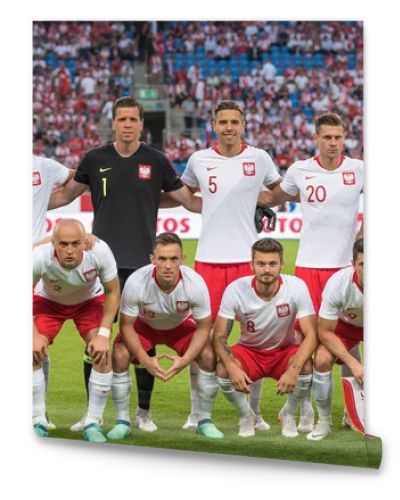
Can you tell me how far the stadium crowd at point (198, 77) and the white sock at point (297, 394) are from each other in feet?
3.36

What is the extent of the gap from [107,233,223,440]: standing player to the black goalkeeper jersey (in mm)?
112

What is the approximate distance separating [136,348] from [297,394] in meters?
0.77

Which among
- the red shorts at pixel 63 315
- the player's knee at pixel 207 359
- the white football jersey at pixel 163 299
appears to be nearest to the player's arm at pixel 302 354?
the player's knee at pixel 207 359

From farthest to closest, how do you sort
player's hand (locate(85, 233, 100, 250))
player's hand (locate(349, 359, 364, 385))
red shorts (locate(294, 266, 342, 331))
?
player's hand (locate(85, 233, 100, 250)) < red shorts (locate(294, 266, 342, 331)) < player's hand (locate(349, 359, 364, 385))

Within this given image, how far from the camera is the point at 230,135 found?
487cm

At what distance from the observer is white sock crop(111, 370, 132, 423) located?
495 cm

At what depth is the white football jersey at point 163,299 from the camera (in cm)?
481

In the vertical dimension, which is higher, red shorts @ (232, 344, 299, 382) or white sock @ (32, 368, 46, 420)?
red shorts @ (232, 344, 299, 382)

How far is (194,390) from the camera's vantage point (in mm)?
4988

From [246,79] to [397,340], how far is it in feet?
6.47

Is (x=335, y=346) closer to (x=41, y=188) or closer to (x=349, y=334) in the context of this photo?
(x=349, y=334)

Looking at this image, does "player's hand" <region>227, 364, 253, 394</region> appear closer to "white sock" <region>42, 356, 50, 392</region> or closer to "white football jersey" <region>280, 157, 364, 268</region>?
"white football jersey" <region>280, 157, 364, 268</region>

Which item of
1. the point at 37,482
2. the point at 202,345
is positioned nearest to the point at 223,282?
the point at 202,345

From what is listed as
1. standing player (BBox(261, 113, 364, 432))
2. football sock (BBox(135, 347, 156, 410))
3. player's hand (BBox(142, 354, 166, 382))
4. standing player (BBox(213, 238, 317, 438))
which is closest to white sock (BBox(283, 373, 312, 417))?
standing player (BBox(213, 238, 317, 438))
